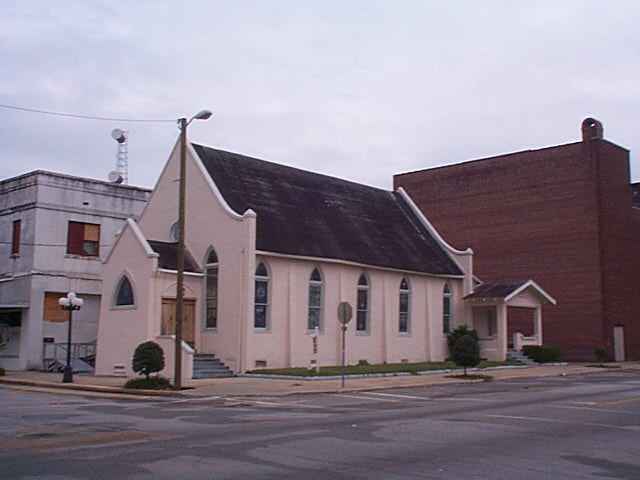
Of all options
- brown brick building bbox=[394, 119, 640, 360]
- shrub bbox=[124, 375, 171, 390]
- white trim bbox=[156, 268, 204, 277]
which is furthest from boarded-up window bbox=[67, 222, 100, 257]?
brown brick building bbox=[394, 119, 640, 360]

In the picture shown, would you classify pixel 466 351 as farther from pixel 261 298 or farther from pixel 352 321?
pixel 261 298

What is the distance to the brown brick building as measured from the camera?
49031 mm

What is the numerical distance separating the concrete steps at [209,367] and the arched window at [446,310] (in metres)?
14.8

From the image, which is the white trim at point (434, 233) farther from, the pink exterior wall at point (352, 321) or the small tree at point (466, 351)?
the small tree at point (466, 351)

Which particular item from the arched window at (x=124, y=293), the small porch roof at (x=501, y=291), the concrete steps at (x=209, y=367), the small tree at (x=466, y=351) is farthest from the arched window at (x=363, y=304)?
the arched window at (x=124, y=293)

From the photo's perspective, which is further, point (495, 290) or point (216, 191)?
point (495, 290)

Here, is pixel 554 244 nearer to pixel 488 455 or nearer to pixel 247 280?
pixel 247 280

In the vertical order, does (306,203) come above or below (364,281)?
above

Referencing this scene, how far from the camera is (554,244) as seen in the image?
167 ft

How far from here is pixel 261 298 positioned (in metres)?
34.1

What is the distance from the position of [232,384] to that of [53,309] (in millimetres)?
14305

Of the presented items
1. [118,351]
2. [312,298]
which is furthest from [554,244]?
[118,351]

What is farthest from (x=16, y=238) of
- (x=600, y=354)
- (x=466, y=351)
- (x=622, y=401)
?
(x=600, y=354)

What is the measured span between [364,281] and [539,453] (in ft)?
86.7
